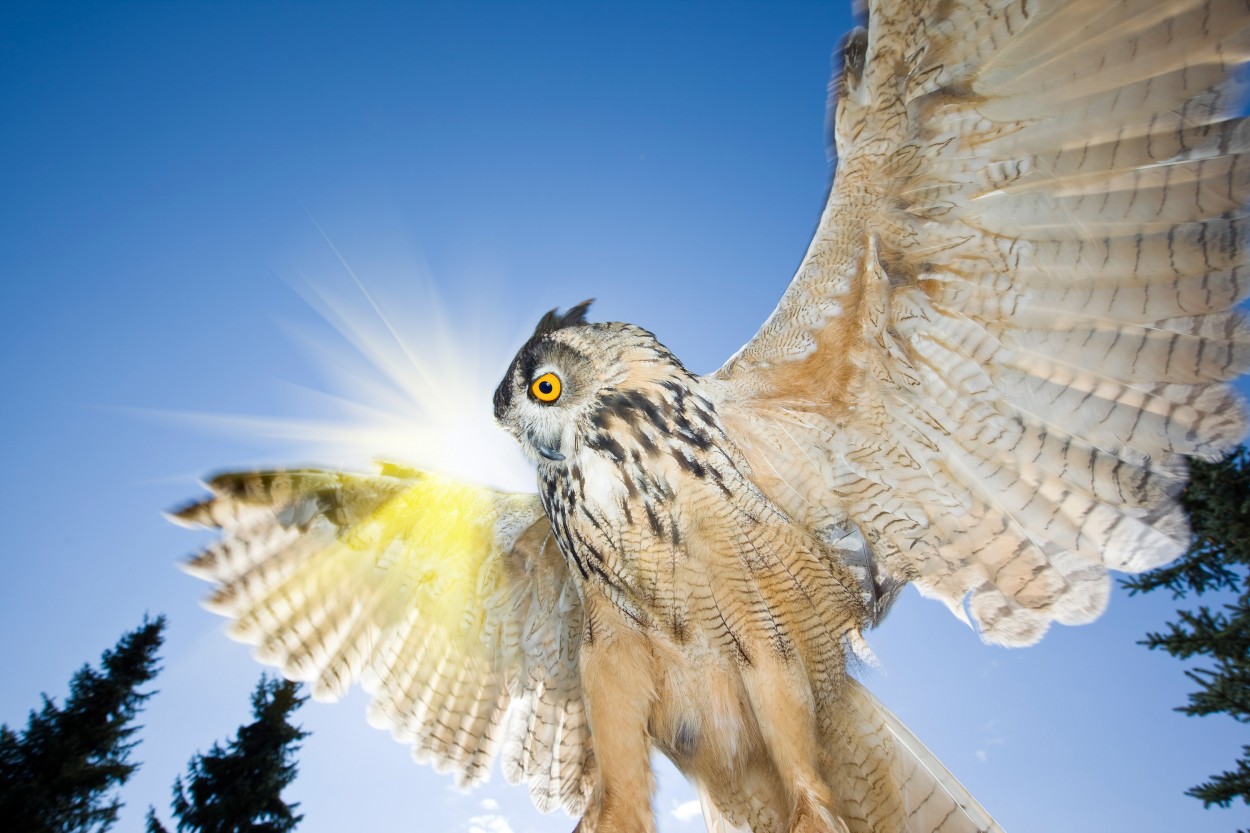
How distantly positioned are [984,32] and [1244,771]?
614 cm

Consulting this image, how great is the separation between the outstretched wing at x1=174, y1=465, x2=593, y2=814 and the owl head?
0.93 meters

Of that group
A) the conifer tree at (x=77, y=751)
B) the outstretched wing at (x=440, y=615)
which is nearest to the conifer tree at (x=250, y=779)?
the conifer tree at (x=77, y=751)

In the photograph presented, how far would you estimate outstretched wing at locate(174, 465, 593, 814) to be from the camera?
3938mm

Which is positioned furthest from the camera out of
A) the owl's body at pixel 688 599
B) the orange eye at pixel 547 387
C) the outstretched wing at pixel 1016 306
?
the orange eye at pixel 547 387

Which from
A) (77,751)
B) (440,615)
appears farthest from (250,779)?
(440,615)

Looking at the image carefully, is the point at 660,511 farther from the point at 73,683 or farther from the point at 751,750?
the point at 73,683

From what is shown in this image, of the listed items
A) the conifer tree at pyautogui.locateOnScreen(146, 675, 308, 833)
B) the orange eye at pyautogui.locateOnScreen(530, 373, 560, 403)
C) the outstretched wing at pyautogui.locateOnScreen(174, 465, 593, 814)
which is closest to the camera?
the orange eye at pyautogui.locateOnScreen(530, 373, 560, 403)

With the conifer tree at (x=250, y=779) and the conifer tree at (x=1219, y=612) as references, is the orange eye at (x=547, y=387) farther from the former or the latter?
the conifer tree at (x=250, y=779)

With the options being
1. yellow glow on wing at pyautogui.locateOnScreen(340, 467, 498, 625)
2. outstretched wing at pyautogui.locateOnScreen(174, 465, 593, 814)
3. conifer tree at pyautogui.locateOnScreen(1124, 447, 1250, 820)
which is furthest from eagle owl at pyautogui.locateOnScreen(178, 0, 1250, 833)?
conifer tree at pyautogui.locateOnScreen(1124, 447, 1250, 820)

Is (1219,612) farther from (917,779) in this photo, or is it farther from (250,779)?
(250,779)

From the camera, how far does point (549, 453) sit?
10.7 ft

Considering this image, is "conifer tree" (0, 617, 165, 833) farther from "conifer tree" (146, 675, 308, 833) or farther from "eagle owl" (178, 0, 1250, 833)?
"eagle owl" (178, 0, 1250, 833)

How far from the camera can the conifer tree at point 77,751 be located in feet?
48.0

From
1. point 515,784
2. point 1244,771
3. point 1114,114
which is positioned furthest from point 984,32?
point 1244,771
